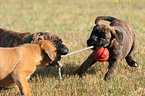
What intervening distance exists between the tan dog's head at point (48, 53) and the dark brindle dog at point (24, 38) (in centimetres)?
23

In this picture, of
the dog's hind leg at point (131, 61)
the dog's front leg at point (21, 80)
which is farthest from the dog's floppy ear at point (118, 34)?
the dog's front leg at point (21, 80)

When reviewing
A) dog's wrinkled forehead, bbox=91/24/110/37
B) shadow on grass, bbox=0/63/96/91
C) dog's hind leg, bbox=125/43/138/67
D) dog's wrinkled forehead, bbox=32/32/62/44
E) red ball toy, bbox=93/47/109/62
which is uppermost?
dog's wrinkled forehead, bbox=91/24/110/37

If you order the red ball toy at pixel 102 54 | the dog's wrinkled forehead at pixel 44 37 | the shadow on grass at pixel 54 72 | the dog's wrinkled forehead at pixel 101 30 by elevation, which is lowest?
the shadow on grass at pixel 54 72

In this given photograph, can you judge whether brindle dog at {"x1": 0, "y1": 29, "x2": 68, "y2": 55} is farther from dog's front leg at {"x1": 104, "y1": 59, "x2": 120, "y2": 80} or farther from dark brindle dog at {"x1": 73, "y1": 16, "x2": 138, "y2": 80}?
dog's front leg at {"x1": 104, "y1": 59, "x2": 120, "y2": 80}

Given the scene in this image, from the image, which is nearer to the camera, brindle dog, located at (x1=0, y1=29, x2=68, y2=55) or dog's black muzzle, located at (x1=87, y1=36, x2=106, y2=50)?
dog's black muzzle, located at (x1=87, y1=36, x2=106, y2=50)

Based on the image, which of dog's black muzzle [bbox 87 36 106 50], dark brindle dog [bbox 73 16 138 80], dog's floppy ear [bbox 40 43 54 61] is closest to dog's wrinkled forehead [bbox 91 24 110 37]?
dark brindle dog [bbox 73 16 138 80]

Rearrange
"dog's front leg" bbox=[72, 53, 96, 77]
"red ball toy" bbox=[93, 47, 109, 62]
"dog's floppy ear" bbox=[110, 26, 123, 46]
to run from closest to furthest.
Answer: "red ball toy" bbox=[93, 47, 109, 62], "dog's floppy ear" bbox=[110, 26, 123, 46], "dog's front leg" bbox=[72, 53, 96, 77]

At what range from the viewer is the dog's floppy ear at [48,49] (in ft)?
12.7

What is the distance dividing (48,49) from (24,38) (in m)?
1.77

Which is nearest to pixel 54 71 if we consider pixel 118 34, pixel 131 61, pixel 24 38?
pixel 24 38

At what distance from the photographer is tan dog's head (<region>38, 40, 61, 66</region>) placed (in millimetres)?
3904

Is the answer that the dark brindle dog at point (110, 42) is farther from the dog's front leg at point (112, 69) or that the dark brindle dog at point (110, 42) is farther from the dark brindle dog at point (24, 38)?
the dark brindle dog at point (24, 38)

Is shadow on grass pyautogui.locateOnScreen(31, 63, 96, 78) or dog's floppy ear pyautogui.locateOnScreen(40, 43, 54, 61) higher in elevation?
dog's floppy ear pyautogui.locateOnScreen(40, 43, 54, 61)

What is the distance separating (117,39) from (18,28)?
615cm
